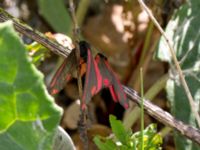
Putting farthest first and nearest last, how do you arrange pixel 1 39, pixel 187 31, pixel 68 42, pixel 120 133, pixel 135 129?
pixel 135 129, pixel 187 31, pixel 68 42, pixel 120 133, pixel 1 39

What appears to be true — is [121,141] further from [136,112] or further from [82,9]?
[82,9]

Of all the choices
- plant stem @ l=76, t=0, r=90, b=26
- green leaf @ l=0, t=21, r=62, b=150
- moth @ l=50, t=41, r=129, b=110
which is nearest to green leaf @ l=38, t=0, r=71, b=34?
plant stem @ l=76, t=0, r=90, b=26

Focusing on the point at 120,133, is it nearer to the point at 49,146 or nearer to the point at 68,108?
the point at 49,146

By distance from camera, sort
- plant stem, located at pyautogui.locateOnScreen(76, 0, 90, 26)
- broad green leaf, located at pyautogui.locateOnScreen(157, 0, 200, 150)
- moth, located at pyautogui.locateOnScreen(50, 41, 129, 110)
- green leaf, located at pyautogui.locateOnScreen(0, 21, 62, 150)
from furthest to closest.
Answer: plant stem, located at pyautogui.locateOnScreen(76, 0, 90, 26) < broad green leaf, located at pyautogui.locateOnScreen(157, 0, 200, 150) < moth, located at pyautogui.locateOnScreen(50, 41, 129, 110) < green leaf, located at pyautogui.locateOnScreen(0, 21, 62, 150)

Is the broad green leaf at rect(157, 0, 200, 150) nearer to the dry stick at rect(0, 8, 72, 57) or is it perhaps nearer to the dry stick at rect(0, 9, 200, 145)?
the dry stick at rect(0, 9, 200, 145)

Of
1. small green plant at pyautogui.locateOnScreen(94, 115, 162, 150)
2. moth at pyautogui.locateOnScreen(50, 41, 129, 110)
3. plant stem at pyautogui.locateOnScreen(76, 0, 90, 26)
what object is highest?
plant stem at pyautogui.locateOnScreen(76, 0, 90, 26)

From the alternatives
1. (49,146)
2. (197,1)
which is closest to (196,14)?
(197,1)

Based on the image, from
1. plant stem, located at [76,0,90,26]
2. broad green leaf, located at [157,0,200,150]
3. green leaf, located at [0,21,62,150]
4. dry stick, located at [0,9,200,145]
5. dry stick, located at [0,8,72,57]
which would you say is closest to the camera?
green leaf, located at [0,21,62,150]
